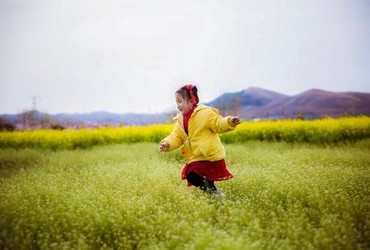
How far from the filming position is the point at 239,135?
12539 millimetres

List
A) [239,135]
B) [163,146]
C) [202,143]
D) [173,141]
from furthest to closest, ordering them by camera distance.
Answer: [239,135] < [173,141] < [163,146] < [202,143]

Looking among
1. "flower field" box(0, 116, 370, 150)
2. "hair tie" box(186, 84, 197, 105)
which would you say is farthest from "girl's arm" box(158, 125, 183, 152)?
"flower field" box(0, 116, 370, 150)

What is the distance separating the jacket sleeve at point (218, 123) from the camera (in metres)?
4.84

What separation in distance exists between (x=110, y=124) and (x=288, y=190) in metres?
12.1

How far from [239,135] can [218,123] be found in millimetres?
7684

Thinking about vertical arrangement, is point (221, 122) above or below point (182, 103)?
below

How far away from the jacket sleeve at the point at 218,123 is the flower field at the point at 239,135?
284 inches

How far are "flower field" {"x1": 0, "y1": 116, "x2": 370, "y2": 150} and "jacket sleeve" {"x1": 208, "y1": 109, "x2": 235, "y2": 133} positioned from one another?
7.21 metres

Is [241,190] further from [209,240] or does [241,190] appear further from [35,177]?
[35,177]

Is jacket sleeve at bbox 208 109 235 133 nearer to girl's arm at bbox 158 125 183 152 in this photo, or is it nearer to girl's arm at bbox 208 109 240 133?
girl's arm at bbox 208 109 240 133

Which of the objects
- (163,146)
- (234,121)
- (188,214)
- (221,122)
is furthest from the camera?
(163,146)

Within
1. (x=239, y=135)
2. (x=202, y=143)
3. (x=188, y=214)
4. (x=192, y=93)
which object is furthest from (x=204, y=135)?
(x=239, y=135)

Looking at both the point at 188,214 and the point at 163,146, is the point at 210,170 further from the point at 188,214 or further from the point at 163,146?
the point at 188,214

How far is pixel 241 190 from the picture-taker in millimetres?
5543
